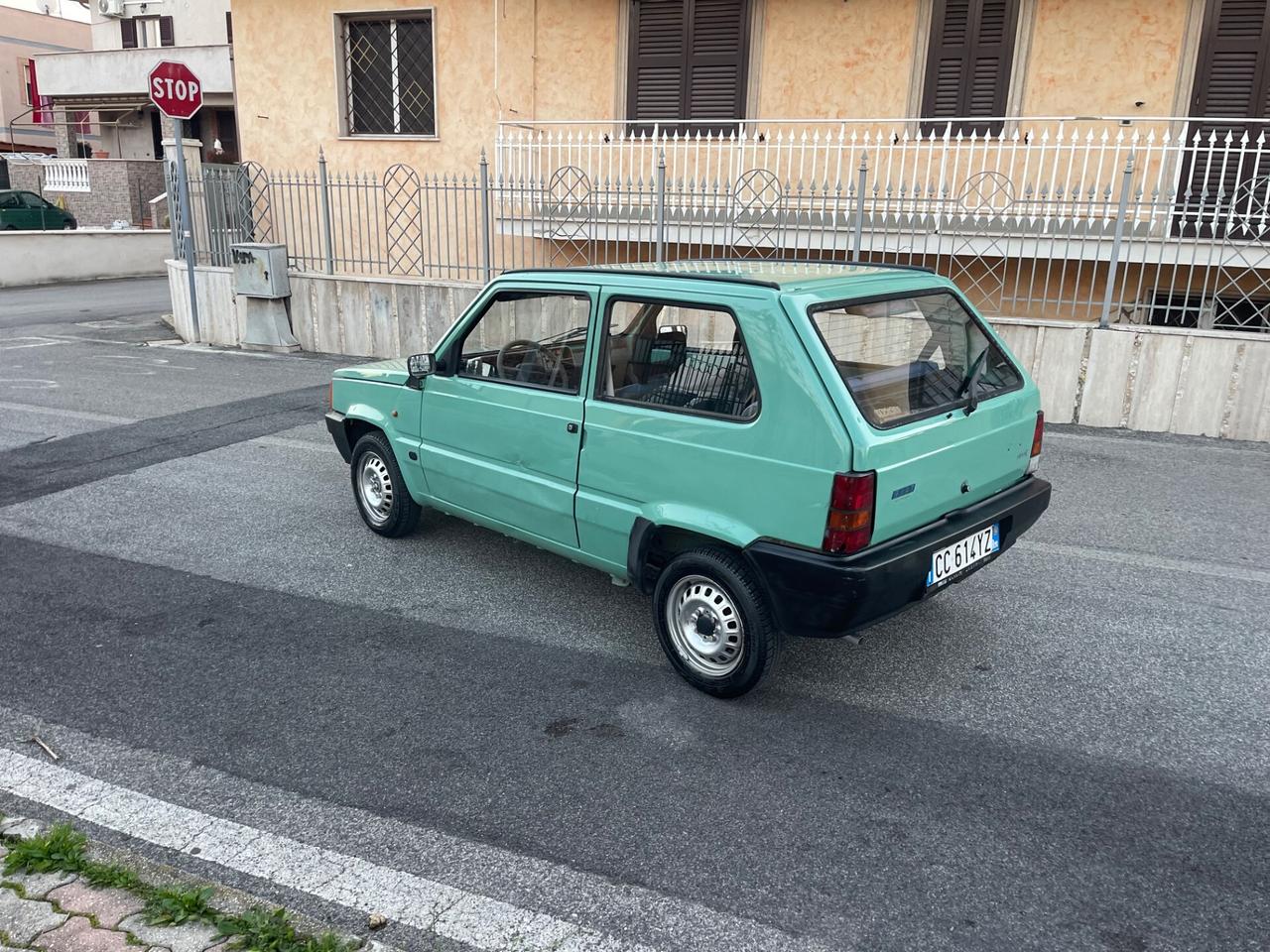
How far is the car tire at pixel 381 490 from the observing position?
221 inches

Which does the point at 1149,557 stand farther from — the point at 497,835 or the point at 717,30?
the point at 717,30

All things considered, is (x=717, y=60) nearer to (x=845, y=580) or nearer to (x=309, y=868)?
(x=845, y=580)

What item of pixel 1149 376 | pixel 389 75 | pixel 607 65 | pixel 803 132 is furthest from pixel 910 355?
pixel 389 75

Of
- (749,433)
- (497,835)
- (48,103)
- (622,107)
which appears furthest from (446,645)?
(48,103)

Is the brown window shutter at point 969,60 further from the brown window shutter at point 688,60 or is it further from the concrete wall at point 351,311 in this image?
the concrete wall at point 351,311

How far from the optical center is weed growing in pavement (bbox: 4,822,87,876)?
2.91 m

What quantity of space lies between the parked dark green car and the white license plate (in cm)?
2587

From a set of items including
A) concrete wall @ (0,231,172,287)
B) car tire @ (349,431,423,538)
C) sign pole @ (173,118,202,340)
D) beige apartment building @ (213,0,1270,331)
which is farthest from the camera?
concrete wall @ (0,231,172,287)

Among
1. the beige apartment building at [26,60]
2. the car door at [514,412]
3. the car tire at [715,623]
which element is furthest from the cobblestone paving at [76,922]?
the beige apartment building at [26,60]

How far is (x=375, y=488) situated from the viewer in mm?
5820

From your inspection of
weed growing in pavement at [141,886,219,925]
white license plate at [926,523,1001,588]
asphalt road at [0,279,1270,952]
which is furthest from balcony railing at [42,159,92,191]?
white license plate at [926,523,1001,588]

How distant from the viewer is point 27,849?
295cm

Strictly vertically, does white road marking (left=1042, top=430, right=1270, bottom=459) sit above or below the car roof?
below

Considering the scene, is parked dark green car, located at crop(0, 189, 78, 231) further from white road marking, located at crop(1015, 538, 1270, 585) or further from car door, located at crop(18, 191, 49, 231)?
white road marking, located at crop(1015, 538, 1270, 585)
